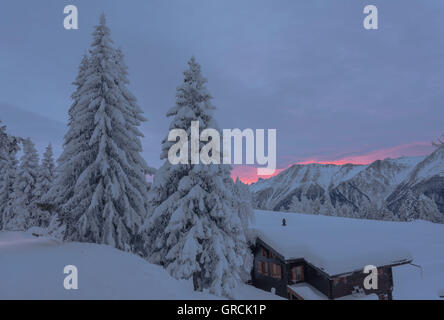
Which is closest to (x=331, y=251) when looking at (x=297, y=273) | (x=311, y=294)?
(x=297, y=273)

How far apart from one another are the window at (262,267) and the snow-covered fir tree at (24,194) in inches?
1157

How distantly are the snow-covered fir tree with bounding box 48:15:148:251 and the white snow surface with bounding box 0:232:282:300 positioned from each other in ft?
15.2

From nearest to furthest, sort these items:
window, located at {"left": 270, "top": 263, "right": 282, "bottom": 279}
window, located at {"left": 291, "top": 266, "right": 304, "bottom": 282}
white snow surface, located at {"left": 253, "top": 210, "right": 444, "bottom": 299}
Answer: white snow surface, located at {"left": 253, "top": 210, "right": 444, "bottom": 299}, window, located at {"left": 291, "top": 266, "right": 304, "bottom": 282}, window, located at {"left": 270, "top": 263, "right": 282, "bottom": 279}

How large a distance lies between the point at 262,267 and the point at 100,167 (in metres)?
18.5

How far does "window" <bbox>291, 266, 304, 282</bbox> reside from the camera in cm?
2288

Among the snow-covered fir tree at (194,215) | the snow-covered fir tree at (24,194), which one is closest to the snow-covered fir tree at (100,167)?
the snow-covered fir tree at (194,215)

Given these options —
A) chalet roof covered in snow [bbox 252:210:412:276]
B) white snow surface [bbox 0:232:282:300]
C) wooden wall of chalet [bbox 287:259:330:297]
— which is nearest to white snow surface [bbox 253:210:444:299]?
chalet roof covered in snow [bbox 252:210:412:276]

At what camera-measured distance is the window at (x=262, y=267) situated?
84.3 feet

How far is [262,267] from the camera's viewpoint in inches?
1028

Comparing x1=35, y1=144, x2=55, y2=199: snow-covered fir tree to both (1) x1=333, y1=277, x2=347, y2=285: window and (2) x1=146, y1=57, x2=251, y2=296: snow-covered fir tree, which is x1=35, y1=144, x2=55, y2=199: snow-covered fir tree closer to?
(2) x1=146, y1=57, x2=251, y2=296: snow-covered fir tree

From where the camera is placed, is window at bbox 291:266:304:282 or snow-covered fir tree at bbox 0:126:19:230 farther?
snow-covered fir tree at bbox 0:126:19:230

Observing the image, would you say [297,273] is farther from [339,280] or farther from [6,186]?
[6,186]
